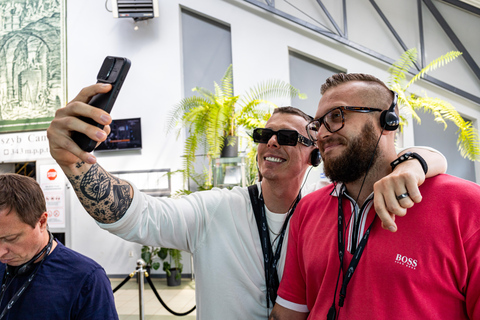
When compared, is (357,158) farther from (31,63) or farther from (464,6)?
(31,63)

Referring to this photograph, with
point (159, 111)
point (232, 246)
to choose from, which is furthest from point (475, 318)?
point (159, 111)

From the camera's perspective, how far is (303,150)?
6.97ft

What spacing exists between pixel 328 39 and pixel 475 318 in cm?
628

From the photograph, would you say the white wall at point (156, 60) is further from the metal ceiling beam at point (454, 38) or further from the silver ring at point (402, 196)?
the silver ring at point (402, 196)

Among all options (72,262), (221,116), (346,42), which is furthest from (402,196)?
(346,42)

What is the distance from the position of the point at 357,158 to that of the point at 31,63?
27.3ft

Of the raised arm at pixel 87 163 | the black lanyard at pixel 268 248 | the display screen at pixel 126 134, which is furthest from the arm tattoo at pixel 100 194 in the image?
the display screen at pixel 126 134

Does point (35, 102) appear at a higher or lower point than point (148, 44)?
lower

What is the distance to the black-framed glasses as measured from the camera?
206cm

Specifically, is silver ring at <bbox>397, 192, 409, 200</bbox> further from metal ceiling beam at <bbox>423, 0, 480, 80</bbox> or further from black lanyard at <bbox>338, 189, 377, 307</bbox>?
metal ceiling beam at <bbox>423, 0, 480, 80</bbox>

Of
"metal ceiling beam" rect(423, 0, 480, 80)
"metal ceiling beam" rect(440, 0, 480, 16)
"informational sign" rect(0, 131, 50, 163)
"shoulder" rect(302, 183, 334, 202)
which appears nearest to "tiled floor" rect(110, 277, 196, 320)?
"informational sign" rect(0, 131, 50, 163)

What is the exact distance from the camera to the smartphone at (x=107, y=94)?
1006 millimetres

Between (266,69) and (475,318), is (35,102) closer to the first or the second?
(266,69)

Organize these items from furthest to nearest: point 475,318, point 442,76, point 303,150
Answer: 1. point 442,76
2. point 303,150
3. point 475,318
